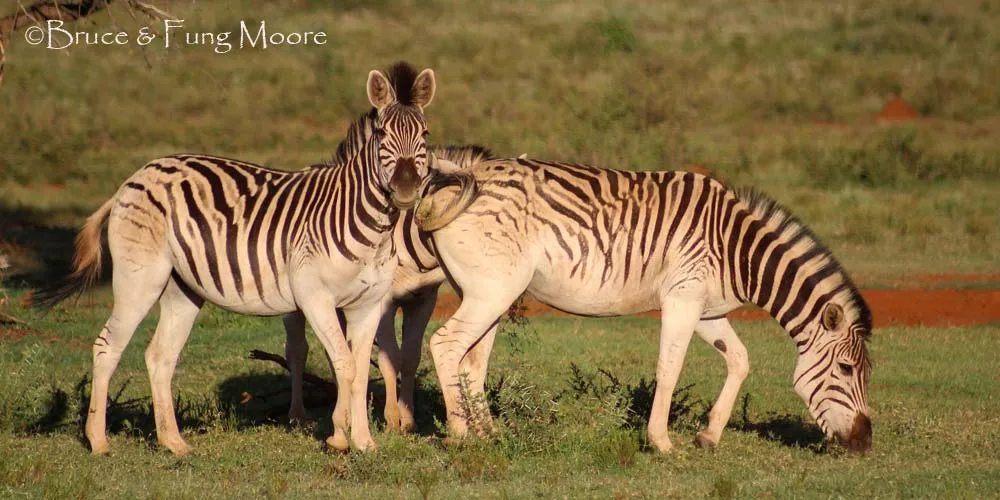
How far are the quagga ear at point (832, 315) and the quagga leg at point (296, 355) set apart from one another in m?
3.64

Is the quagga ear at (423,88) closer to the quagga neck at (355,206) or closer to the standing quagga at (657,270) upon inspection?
the quagga neck at (355,206)

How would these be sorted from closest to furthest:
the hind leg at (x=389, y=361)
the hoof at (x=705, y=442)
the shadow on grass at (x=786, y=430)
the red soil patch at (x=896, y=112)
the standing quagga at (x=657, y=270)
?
the standing quagga at (x=657, y=270)
the hoof at (x=705, y=442)
the shadow on grass at (x=786, y=430)
the hind leg at (x=389, y=361)
the red soil patch at (x=896, y=112)

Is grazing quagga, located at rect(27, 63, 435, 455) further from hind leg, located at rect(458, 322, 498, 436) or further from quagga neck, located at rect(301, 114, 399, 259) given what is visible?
hind leg, located at rect(458, 322, 498, 436)

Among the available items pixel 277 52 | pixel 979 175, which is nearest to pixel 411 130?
pixel 979 175

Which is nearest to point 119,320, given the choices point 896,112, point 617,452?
point 617,452

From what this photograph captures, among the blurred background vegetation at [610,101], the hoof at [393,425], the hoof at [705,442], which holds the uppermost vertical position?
the blurred background vegetation at [610,101]

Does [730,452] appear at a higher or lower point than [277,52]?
lower

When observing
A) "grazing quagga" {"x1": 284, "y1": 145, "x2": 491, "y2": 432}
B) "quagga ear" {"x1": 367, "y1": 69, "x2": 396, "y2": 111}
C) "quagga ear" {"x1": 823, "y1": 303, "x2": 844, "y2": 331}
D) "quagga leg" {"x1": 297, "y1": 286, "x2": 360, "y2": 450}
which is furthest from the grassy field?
"quagga ear" {"x1": 367, "y1": 69, "x2": 396, "y2": 111}

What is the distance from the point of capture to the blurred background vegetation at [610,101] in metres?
20.8

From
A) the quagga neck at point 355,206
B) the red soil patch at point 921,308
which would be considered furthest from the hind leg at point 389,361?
the red soil patch at point 921,308

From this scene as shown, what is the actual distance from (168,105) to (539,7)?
1412cm

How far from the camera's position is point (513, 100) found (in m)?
29.7

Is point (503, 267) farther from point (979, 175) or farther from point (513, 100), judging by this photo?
point (513, 100)

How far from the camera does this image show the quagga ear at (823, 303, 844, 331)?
8.20 metres
